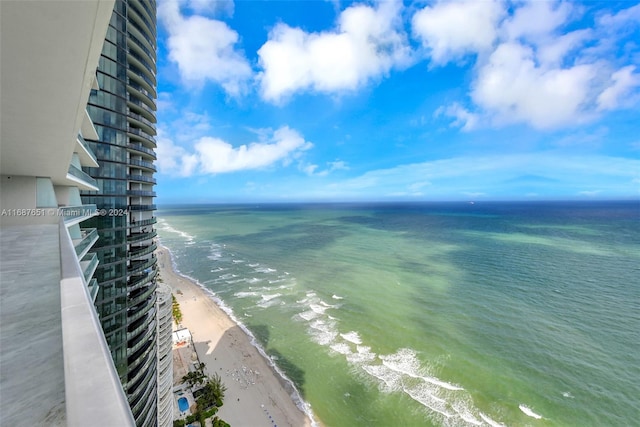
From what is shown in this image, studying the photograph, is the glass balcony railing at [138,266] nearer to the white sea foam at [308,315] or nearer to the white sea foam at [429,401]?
the white sea foam at [308,315]

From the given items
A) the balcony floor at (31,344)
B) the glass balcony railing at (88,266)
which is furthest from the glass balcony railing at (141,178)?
the balcony floor at (31,344)

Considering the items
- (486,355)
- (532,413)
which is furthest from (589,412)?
(486,355)

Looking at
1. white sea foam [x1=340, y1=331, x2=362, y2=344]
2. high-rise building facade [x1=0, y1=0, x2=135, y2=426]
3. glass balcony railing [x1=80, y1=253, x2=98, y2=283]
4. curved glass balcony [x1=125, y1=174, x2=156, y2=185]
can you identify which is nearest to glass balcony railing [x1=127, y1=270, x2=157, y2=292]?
curved glass balcony [x1=125, y1=174, x2=156, y2=185]

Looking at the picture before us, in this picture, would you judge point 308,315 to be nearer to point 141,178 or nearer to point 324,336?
point 324,336

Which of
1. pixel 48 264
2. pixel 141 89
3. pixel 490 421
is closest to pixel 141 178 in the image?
pixel 141 89

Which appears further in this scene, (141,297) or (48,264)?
(141,297)

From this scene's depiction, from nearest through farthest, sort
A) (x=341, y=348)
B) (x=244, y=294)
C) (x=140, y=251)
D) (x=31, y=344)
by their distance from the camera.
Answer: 1. (x=31, y=344)
2. (x=140, y=251)
3. (x=341, y=348)
4. (x=244, y=294)

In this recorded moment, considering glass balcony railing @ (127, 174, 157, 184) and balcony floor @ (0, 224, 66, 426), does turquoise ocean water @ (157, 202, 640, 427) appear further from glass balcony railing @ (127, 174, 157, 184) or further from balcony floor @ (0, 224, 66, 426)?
balcony floor @ (0, 224, 66, 426)
